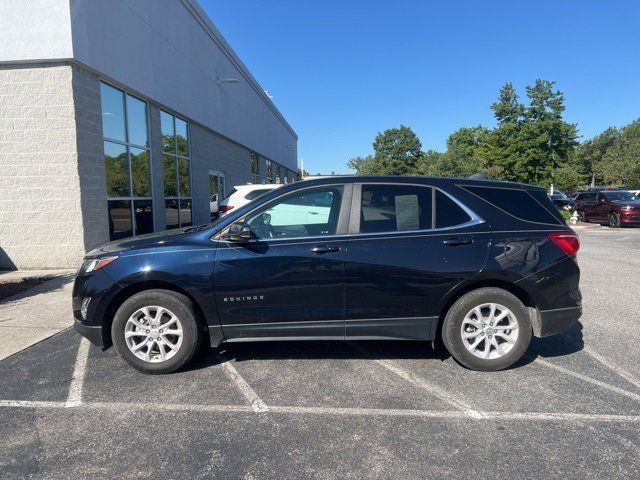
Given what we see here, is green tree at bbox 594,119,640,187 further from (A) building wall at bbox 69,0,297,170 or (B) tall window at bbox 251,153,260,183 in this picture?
(A) building wall at bbox 69,0,297,170

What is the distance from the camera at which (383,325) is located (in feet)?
12.8

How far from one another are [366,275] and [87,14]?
26.7 ft

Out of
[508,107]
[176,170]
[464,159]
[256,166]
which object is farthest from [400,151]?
[176,170]

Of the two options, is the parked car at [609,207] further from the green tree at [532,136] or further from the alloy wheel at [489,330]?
the alloy wheel at [489,330]

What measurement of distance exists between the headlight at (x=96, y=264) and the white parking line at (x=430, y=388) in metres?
2.59

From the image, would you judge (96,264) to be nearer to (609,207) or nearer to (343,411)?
(343,411)

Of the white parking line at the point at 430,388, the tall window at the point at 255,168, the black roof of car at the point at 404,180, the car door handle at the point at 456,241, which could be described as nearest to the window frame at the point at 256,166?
the tall window at the point at 255,168

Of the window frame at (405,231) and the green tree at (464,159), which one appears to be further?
the green tree at (464,159)

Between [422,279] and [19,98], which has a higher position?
[19,98]

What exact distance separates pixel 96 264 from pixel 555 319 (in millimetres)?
4211

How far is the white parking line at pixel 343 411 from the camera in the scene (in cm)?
315

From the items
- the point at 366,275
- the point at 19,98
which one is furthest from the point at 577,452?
the point at 19,98

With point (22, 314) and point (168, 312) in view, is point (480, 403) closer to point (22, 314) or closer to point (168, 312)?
point (168, 312)

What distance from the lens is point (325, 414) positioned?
10.7 ft
